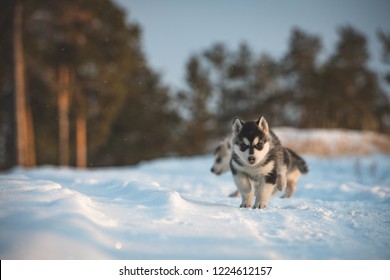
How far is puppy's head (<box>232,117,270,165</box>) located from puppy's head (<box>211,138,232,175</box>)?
2305 mm

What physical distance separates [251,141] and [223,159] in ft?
8.87

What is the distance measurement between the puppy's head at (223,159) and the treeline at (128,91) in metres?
7.28

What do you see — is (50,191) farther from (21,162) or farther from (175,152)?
(175,152)

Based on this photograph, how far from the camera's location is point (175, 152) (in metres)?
29.6

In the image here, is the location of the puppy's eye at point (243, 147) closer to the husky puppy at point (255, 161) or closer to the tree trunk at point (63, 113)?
the husky puppy at point (255, 161)

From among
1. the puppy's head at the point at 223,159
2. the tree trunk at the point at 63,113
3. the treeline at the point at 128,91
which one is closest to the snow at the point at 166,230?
the puppy's head at the point at 223,159

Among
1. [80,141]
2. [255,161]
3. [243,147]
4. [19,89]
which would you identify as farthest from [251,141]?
[80,141]

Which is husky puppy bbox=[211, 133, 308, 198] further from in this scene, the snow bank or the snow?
the snow bank

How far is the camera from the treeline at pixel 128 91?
14.4m

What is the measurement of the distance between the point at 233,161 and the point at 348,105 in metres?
30.5

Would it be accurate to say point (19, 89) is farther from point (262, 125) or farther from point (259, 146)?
point (259, 146)

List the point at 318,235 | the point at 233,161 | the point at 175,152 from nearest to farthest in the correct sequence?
1. the point at 318,235
2. the point at 233,161
3. the point at 175,152

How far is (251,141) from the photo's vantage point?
3.87 m
